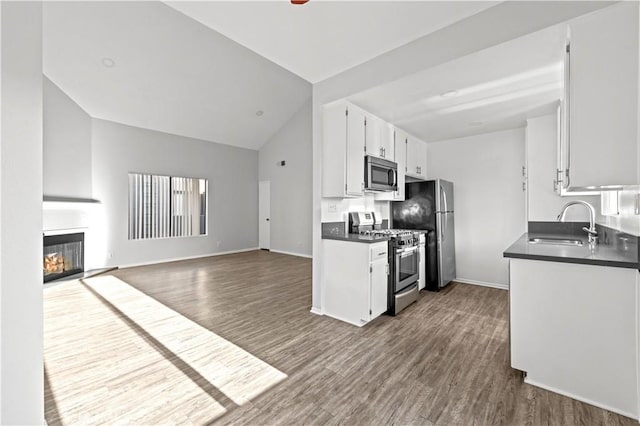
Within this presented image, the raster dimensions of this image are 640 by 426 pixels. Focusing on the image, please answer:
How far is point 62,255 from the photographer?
4859 mm

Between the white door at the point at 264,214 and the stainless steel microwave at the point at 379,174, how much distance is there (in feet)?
16.2

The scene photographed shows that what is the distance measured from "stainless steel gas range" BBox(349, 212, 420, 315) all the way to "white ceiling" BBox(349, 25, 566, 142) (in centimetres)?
138

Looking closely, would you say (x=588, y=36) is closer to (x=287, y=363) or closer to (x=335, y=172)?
(x=335, y=172)

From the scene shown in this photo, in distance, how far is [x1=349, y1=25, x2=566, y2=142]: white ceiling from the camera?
213 centimetres

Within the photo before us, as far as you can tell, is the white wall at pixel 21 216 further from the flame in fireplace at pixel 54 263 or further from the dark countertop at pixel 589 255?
the flame in fireplace at pixel 54 263

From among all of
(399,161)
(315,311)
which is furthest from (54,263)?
A: (399,161)

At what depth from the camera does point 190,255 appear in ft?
22.3

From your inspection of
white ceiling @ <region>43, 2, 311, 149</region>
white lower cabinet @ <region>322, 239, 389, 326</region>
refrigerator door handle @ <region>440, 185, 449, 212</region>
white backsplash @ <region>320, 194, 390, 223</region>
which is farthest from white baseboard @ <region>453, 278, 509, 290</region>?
white ceiling @ <region>43, 2, 311, 149</region>

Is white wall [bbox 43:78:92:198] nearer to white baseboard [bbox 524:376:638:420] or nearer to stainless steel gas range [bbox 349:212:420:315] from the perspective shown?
stainless steel gas range [bbox 349:212:420:315]

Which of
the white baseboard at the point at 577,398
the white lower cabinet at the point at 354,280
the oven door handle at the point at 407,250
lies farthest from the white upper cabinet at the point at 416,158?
the white baseboard at the point at 577,398

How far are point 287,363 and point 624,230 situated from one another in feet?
8.63

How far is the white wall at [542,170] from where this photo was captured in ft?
11.5

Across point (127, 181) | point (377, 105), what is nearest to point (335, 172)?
point (377, 105)

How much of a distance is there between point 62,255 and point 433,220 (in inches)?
239
